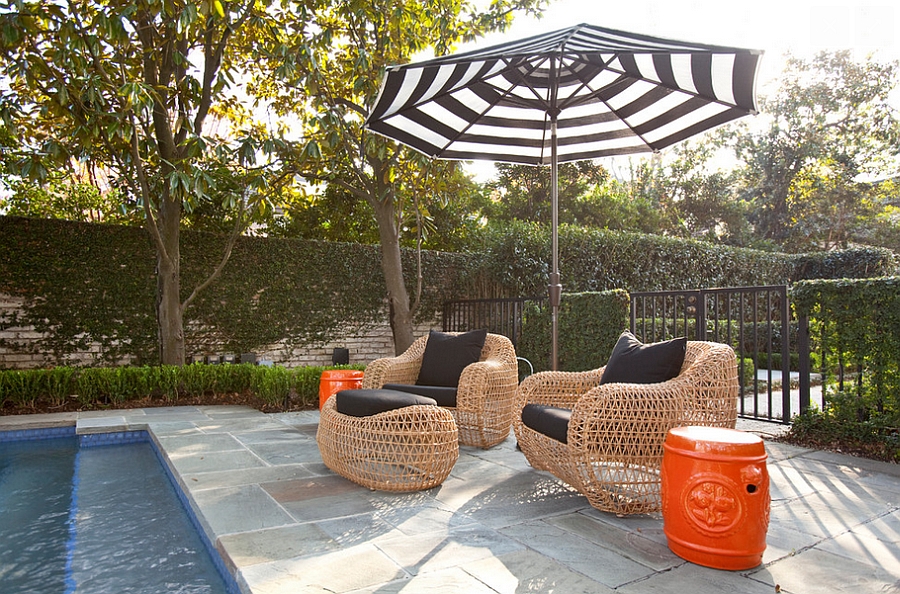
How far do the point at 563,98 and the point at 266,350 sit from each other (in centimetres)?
577

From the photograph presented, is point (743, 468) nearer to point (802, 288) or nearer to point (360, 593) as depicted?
point (360, 593)

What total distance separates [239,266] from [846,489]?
7246mm

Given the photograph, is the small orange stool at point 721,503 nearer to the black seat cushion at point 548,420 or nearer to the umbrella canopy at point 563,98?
the black seat cushion at point 548,420

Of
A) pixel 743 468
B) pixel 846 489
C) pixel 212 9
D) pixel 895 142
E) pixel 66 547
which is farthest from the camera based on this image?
pixel 895 142

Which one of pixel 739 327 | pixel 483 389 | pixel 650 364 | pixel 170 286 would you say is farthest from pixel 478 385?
pixel 170 286

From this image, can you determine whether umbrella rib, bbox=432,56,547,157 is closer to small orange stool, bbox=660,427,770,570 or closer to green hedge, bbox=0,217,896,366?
small orange stool, bbox=660,427,770,570

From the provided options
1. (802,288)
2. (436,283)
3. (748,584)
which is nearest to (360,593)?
(748,584)

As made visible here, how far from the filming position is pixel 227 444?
4469mm

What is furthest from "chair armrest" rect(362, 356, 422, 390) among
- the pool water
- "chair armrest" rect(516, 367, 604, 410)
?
the pool water

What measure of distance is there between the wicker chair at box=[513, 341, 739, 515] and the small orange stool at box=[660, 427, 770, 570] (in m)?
0.45

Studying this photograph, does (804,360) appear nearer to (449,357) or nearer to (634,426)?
(634,426)

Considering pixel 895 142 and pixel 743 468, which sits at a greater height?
pixel 895 142

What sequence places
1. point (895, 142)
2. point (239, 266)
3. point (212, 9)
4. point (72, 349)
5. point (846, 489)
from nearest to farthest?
1. point (846, 489)
2. point (212, 9)
3. point (72, 349)
4. point (239, 266)
5. point (895, 142)

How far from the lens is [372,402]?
3.32 metres
